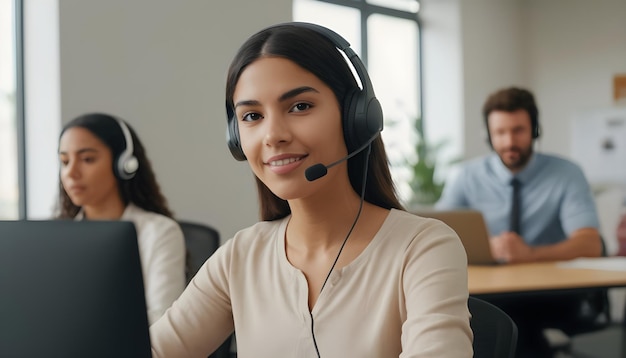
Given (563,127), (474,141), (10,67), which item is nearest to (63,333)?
(10,67)

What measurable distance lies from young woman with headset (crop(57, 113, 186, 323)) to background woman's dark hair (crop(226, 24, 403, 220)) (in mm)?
944

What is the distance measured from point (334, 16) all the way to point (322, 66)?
4911mm

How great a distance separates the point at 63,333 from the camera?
2.73 ft

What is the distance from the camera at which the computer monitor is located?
0.82m

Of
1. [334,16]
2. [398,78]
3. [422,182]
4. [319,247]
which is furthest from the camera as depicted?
[398,78]

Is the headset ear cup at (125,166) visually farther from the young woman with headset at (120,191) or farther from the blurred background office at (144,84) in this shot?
the blurred background office at (144,84)

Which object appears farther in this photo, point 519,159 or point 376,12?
point 376,12

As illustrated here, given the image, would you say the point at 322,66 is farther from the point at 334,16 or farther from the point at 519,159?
the point at 334,16

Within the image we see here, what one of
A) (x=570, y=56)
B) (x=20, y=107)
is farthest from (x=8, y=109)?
(x=570, y=56)

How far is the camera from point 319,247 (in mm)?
1246

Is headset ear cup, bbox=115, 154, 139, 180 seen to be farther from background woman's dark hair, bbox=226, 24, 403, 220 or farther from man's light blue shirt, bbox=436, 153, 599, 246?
man's light blue shirt, bbox=436, 153, 599, 246

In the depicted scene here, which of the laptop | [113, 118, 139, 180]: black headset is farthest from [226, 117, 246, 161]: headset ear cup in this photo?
the laptop

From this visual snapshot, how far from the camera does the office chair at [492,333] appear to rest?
1.18 m

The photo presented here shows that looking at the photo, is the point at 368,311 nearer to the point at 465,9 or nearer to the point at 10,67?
the point at 10,67
